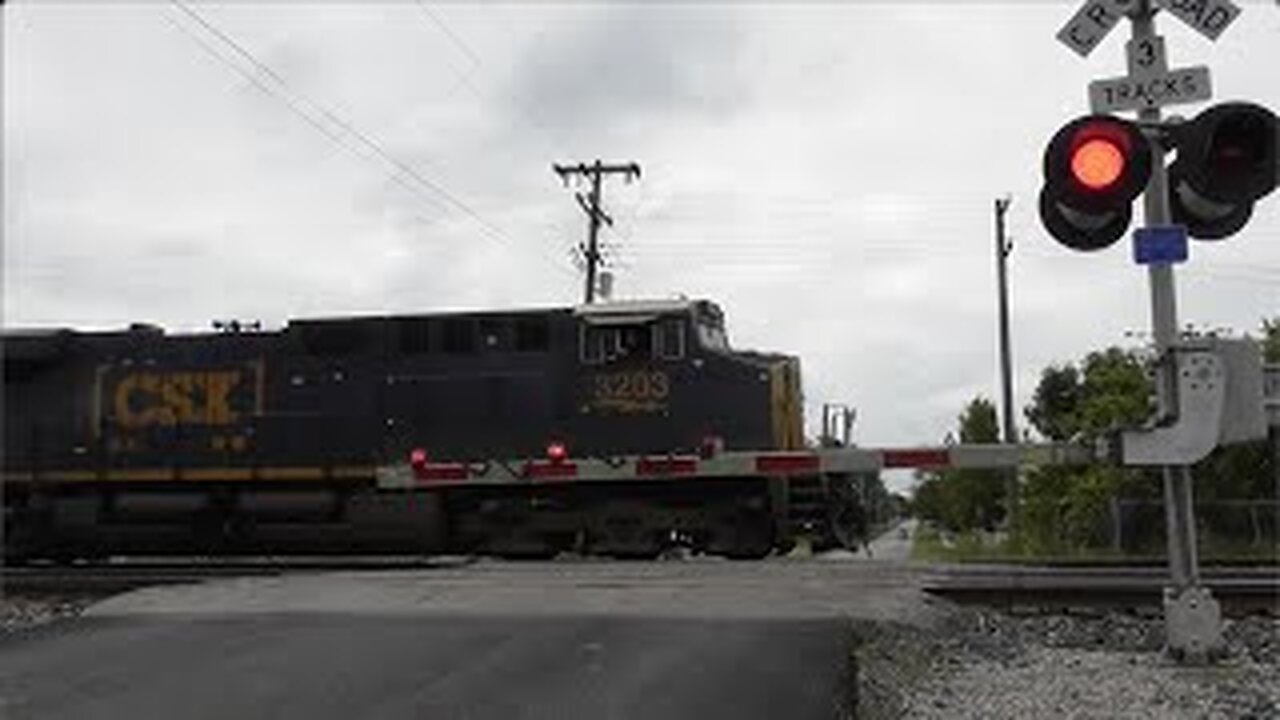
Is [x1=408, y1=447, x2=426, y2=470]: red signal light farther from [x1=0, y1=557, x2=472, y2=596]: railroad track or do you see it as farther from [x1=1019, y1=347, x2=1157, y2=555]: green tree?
[x1=1019, y1=347, x2=1157, y2=555]: green tree

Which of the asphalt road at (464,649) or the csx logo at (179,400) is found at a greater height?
the csx logo at (179,400)

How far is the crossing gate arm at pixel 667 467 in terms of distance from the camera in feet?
53.7

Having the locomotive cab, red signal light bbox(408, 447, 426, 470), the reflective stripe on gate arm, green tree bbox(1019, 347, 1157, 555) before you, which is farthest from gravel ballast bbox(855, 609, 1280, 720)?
green tree bbox(1019, 347, 1157, 555)

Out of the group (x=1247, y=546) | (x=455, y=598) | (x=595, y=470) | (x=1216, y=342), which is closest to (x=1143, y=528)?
(x=1247, y=546)

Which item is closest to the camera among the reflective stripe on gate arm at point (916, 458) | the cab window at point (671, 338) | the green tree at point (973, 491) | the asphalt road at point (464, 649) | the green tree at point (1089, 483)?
the asphalt road at point (464, 649)

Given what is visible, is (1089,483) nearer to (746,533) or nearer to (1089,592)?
(746,533)

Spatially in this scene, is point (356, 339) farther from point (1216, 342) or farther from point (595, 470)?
point (1216, 342)

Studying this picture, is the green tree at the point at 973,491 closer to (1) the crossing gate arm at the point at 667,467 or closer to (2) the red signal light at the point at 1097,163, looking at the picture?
(1) the crossing gate arm at the point at 667,467

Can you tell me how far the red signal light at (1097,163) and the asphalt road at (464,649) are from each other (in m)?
2.94

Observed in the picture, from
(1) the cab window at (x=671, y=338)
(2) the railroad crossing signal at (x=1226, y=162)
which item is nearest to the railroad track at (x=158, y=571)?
(1) the cab window at (x=671, y=338)

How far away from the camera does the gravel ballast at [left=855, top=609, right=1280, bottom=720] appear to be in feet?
24.9

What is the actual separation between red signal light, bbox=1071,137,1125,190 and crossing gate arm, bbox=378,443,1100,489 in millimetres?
7782

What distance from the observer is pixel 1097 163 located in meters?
8.17

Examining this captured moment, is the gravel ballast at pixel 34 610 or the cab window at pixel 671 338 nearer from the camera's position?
the gravel ballast at pixel 34 610
